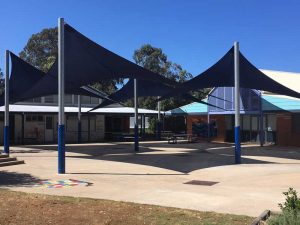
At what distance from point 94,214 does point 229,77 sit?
48.0 ft

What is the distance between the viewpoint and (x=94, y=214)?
7875 mm

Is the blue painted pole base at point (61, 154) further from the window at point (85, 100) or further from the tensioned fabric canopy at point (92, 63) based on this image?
the window at point (85, 100)

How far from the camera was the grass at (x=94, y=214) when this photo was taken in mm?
7336

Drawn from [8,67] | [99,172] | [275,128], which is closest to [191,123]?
A: [275,128]

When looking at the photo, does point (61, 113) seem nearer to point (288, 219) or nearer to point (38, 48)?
point (288, 219)

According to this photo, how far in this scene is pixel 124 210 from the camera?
27.1ft

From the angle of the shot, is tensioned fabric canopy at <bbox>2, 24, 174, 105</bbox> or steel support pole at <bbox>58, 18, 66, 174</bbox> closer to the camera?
steel support pole at <bbox>58, 18, 66, 174</bbox>

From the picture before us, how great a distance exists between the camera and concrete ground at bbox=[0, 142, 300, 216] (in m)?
9.57

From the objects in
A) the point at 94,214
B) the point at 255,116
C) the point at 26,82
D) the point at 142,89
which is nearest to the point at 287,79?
the point at 255,116

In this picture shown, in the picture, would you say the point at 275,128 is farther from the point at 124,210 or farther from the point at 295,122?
the point at 124,210

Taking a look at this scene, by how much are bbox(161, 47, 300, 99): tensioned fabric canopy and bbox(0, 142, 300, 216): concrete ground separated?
11.5 ft

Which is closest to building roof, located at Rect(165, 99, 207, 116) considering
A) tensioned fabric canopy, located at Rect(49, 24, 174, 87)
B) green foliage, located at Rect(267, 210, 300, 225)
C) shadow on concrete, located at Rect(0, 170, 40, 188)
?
tensioned fabric canopy, located at Rect(49, 24, 174, 87)

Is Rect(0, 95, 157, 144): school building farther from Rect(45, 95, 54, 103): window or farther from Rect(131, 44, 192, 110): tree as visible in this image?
Rect(131, 44, 192, 110): tree

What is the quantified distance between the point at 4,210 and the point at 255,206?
4.92 meters
